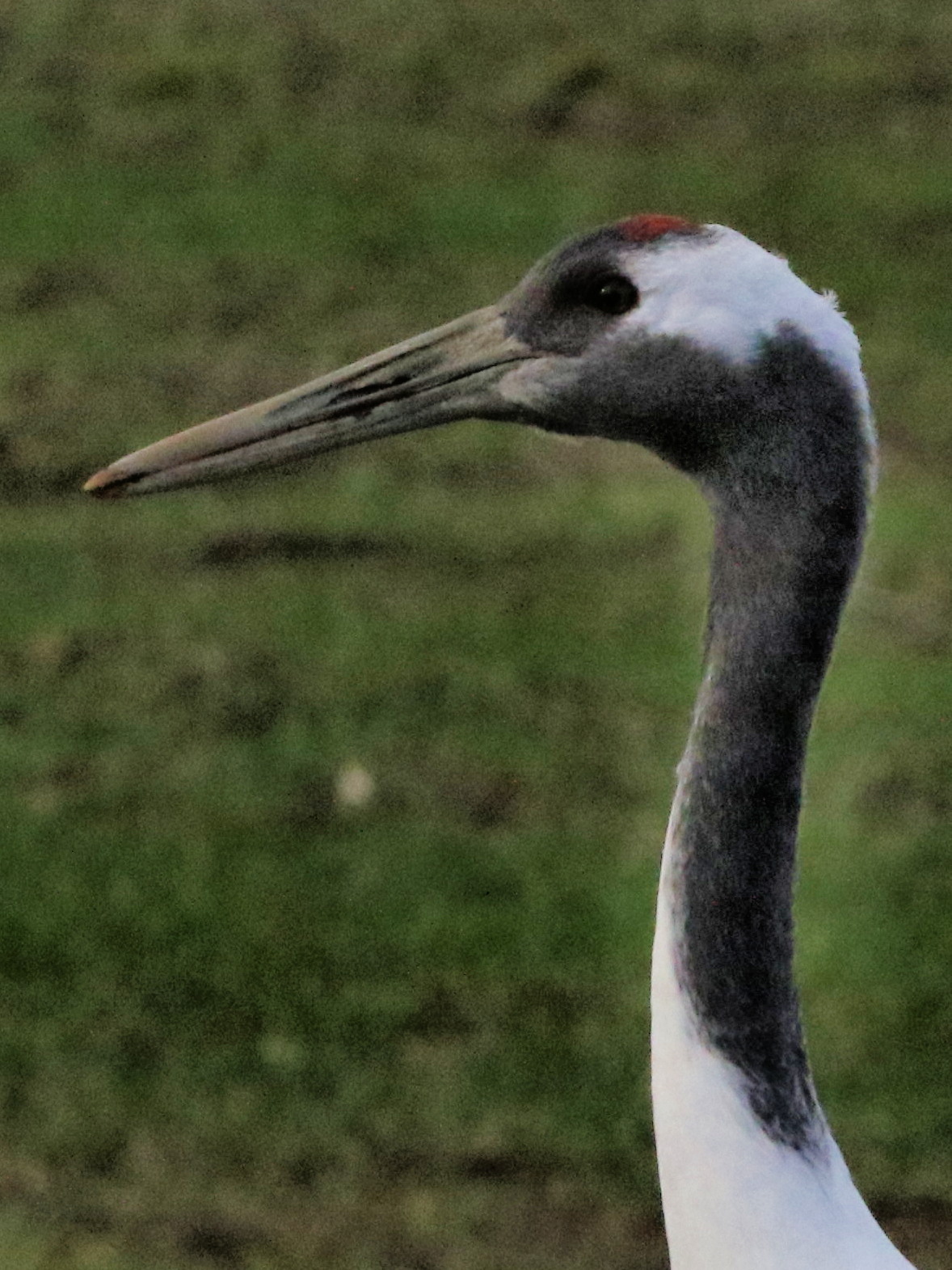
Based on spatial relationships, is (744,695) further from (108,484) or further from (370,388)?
(108,484)

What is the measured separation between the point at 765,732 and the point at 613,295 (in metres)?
0.53

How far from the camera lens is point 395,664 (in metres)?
6.68

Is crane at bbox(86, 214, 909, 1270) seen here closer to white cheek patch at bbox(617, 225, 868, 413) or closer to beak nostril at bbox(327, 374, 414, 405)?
white cheek patch at bbox(617, 225, 868, 413)

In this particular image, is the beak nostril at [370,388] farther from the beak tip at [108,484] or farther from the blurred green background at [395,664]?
the blurred green background at [395,664]

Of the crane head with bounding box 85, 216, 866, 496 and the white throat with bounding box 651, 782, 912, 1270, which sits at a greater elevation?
the crane head with bounding box 85, 216, 866, 496

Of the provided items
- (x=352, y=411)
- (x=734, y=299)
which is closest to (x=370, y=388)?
(x=352, y=411)

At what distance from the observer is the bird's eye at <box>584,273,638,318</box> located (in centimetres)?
285

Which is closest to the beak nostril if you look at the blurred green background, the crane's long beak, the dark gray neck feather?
the crane's long beak

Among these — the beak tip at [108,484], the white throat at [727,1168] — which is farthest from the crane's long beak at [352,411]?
the white throat at [727,1168]

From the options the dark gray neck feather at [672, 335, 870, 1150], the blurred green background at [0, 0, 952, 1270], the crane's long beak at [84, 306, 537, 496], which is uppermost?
the crane's long beak at [84, 306, 537, 496]

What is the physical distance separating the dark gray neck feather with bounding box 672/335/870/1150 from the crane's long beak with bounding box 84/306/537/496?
353 millimetres

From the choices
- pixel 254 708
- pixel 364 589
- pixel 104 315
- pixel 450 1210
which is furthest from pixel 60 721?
pixel 104 315

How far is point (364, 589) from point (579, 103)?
4131mm

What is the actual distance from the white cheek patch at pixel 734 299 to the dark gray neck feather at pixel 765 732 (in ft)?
0.16
